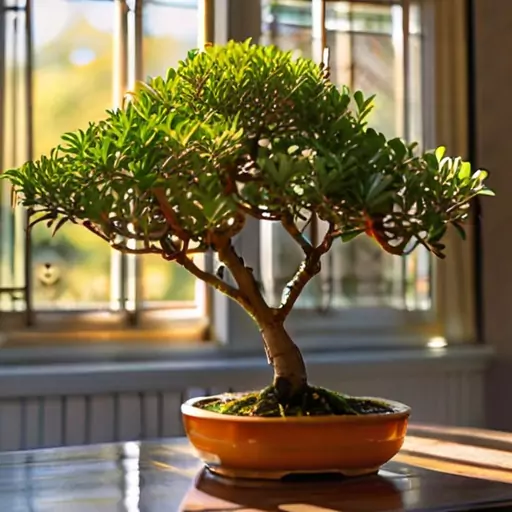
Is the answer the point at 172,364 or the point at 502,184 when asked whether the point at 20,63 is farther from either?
the point at 502,184

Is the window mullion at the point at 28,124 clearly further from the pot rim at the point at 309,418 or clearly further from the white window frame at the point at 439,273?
the pot rim at the point at 309,418

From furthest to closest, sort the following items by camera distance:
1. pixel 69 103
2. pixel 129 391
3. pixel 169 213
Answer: pixel 69 103
pixel 129 391
pixel 169 213

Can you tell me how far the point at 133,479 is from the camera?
46.8 inches

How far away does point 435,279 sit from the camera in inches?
85.8

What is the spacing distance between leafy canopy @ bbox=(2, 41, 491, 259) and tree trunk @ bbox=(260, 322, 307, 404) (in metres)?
0.14

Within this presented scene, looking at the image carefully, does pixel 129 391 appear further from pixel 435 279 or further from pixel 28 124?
pixel 435 279

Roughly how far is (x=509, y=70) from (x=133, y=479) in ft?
4.85

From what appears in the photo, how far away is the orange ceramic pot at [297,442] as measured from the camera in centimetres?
108

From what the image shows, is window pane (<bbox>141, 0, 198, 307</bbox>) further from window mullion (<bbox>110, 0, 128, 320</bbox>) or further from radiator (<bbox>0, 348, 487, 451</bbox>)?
radiator (<bbox>0, 348, 487, 451</bbox>)

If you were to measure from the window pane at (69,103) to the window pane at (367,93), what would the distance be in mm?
378

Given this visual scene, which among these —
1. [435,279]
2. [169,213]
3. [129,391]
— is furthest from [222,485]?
[435,279]

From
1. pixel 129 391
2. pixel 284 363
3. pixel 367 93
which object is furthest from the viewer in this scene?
pixel 367 93

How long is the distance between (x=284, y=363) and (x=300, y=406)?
2.3 inches

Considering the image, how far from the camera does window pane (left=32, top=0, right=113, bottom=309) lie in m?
1.93
